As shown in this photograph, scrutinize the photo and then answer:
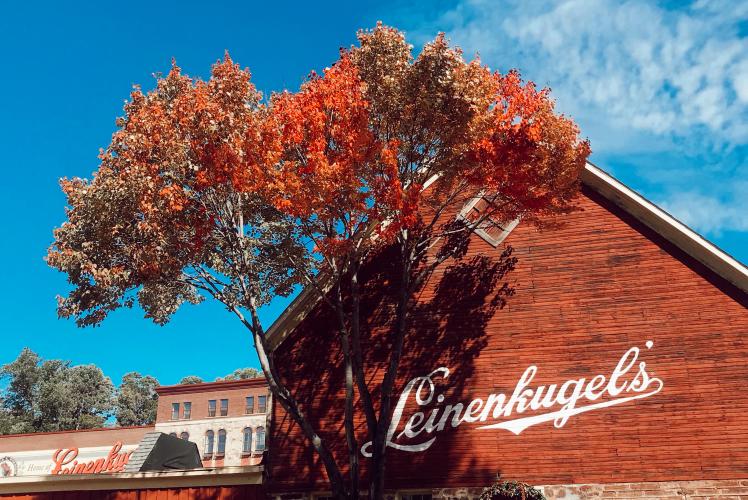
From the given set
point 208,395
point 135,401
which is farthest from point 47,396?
point 208,395

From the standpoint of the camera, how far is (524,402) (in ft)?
60.2

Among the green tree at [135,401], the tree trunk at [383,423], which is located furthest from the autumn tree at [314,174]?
the green tree at [135,401]

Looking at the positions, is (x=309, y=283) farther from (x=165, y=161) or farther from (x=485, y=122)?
(x=485, y=122)

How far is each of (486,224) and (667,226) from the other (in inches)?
199

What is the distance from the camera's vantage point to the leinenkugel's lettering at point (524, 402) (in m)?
17.9

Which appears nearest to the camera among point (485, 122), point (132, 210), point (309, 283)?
point (485, 122)

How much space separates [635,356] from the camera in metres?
18.1

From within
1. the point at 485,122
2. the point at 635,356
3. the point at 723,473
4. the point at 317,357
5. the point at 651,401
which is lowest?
the point at 723,473

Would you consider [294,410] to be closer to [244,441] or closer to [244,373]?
[244,441]

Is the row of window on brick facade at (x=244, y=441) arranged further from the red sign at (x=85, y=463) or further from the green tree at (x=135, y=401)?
the green tree at (x=135, y=401)

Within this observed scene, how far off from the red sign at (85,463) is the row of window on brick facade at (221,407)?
12.9 metres

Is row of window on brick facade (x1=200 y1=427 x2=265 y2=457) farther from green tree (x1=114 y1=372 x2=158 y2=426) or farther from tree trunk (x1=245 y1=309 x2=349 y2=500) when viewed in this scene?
tree trunk (x1=245 y1=309 x2=349 y2=500)

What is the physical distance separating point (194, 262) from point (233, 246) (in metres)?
1.20

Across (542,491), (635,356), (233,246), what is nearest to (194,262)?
(233,246)
